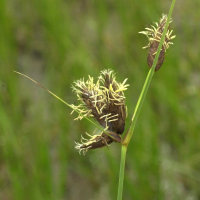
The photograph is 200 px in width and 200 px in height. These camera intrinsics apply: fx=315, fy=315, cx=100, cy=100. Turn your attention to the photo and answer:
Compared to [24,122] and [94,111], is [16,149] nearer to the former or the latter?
[24,122]

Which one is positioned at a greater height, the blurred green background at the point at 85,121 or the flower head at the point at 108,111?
the blurred green background at the point at 85,121

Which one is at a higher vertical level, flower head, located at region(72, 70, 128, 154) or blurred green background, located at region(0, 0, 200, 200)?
blurred green background, located at region(0, 0, 200, 200)

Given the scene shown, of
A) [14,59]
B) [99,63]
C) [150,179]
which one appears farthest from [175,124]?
[14,59]

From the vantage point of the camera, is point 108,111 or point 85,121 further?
point 85,121

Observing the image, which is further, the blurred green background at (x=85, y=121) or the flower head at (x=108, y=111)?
the blurred green background at (x=85, y=121)

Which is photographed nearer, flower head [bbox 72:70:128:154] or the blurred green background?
flower head [bbox 72:70:128:154]

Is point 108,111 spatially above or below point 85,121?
below

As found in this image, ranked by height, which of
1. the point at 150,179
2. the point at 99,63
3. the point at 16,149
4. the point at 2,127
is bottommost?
the point at 150,179

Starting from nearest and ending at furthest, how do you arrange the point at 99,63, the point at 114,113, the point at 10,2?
the point at 114,113
the point at 99,63
the point at 10,2
